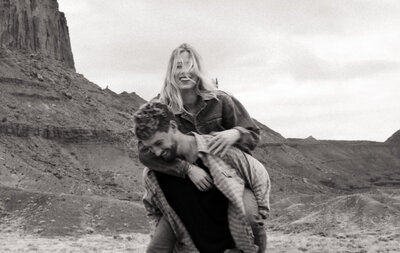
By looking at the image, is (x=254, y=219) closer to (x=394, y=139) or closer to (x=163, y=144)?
(x=163, y=144)

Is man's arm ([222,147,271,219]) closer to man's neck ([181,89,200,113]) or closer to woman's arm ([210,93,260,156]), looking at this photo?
woman's arm ([210,93,260,156])

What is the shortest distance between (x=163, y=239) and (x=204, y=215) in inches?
11.3

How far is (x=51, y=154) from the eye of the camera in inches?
2210

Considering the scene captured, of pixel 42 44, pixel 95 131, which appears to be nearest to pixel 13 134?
pixel 95 131

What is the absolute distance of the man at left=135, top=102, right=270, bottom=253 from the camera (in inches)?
121

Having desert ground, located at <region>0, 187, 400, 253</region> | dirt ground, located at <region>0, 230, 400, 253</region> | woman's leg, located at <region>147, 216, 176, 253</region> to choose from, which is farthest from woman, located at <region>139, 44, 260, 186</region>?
desert ground, located at <region>0, 187, 400, 253</region>

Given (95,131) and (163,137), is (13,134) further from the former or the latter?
(163,137)

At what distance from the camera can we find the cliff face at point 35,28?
327ft

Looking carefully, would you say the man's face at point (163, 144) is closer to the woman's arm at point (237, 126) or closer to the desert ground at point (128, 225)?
the woman's arm at point (237, 126)

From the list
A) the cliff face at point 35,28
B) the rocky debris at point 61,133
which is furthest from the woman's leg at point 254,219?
the cliff face at point 35,28

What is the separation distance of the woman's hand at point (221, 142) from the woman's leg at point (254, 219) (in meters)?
0.25

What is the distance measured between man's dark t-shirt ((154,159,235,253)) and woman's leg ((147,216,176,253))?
0.10 meters

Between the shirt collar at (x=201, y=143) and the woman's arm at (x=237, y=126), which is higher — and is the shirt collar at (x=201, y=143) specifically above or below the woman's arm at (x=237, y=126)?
below

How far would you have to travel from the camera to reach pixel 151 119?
9.94 ft
